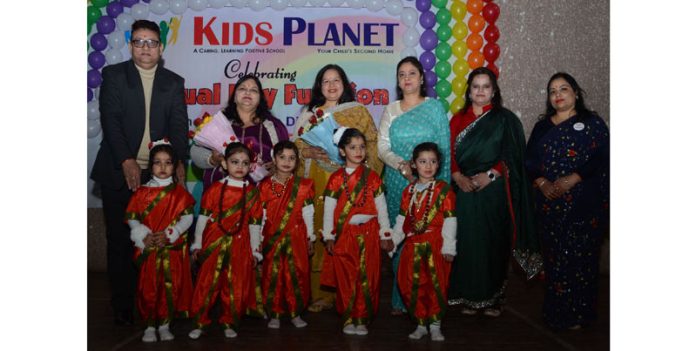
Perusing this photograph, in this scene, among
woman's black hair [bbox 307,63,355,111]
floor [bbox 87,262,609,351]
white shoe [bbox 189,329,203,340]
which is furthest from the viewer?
woman's black hair [bbox 307,63,355,111]

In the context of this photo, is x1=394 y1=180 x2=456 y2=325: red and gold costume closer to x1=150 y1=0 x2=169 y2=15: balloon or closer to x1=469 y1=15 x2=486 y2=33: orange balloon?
x1=469 y1=15 x2=486 y2=33: orange balloon

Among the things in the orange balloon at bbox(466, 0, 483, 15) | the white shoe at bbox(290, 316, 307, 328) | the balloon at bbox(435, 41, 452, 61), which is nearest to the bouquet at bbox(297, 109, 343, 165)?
the white shoe at bbox(290, 316, 307, 328)

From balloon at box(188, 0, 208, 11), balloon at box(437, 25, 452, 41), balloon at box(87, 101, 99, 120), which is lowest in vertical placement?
balloon at box(87, 101, 99, 120)

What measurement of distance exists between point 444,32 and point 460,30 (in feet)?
0.45

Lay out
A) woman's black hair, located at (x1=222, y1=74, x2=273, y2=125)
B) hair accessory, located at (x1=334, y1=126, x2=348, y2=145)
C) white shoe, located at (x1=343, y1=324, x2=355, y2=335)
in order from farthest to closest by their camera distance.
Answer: woman's black hair, located at (x1=222, y1=74, x2=273, y2=125) < hair accessory, located at (x1=334, y1=126, x2=348, y2=145) < white shoe, located at (x1=343, y1=324, x2=355, y2=335)

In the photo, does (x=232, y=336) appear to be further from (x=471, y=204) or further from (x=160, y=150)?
(x=471, y=204)

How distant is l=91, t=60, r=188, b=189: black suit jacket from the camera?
147 inches

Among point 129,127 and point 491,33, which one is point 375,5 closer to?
point 491,33

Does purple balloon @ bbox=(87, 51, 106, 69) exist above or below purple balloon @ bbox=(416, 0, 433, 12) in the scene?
below

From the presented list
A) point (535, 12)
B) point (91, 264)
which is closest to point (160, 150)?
point (91, 264)

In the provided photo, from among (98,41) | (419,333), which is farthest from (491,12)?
(98,41)

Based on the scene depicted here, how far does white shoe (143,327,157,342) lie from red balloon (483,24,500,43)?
3686mm

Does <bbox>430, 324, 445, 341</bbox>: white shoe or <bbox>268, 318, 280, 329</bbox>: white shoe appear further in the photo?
<bbox>268, 318, 280, 329</bbox>: white shoe

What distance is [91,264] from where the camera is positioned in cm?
580
